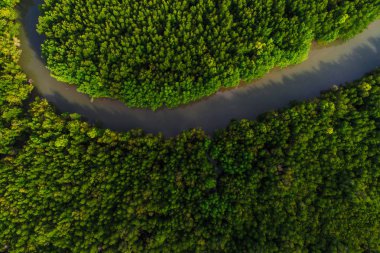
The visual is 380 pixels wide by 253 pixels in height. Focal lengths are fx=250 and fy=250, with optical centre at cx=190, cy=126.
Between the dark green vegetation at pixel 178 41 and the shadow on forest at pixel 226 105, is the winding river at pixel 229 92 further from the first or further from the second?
the dark green vegetation at pixel 178 41

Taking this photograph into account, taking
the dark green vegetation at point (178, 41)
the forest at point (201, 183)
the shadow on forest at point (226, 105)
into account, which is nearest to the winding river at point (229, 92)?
the shadow on forest at point (226, 105)

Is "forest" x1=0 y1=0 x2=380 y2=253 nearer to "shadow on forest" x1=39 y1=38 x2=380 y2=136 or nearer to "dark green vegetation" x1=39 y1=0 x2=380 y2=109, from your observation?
"shadow on forest" x1=39 y1=38 x2=380 y2=136

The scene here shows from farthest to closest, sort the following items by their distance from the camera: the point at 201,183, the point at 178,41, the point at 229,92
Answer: the point at 229,92 < the point at 178,41 < the point at 201,183

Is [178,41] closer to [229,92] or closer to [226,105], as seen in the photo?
[229,92]

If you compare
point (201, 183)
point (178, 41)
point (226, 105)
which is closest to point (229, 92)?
point (226, 105)

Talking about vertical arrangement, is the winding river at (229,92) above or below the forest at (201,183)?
above

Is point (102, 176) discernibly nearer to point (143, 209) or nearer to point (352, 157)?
point (143, 209)

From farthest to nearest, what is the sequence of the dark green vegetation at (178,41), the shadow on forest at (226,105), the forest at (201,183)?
Result: the shadow on forest at (226,105)
the dark green vegetation at (178,41)
the forest at (201,183)

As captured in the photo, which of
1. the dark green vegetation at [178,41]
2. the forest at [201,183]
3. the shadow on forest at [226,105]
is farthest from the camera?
the shadow on forest at [226,105]
